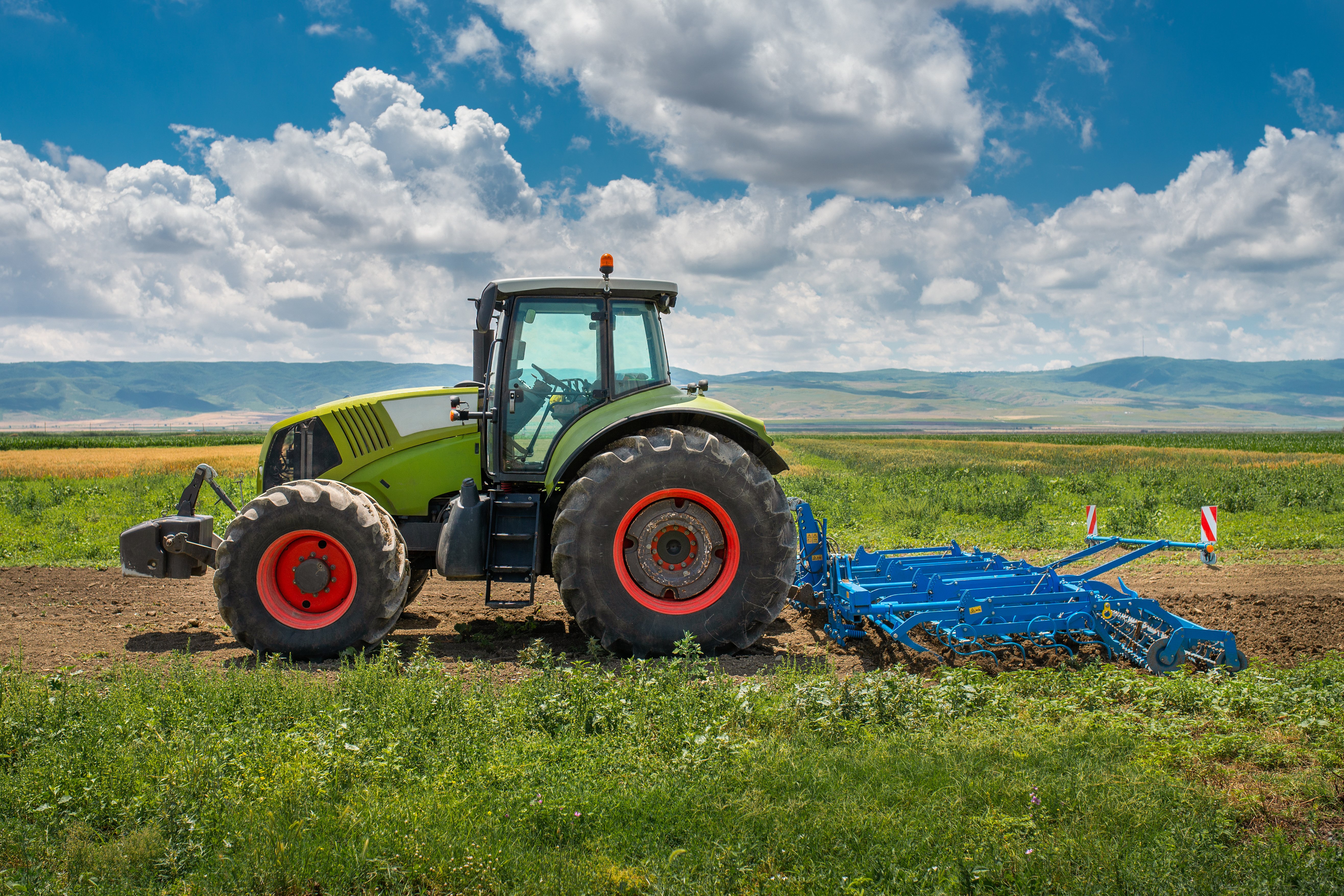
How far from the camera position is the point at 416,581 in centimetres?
804

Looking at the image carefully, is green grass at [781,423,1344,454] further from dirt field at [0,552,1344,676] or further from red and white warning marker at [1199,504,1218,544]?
red and white warning marker at [1199,504,1218,544]

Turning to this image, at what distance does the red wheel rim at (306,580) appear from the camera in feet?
21.5

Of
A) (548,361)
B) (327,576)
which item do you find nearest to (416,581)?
(327,576)

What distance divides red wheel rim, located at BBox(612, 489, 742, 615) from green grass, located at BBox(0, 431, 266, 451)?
5105 centimetres

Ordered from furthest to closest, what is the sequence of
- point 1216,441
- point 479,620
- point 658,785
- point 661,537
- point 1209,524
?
point 1216,441 → point 479,620 → point 1209,524 → point 661,537 → point 658,785

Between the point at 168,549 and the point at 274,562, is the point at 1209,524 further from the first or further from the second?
the point at 168,549

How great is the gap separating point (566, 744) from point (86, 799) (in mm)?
2335

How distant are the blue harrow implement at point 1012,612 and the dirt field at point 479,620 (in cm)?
30

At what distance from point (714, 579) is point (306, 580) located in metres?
3.31

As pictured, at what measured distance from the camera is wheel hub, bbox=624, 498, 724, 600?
21.4 feet

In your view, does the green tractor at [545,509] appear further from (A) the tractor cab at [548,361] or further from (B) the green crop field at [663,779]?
(B) the green crop field at [663,779]

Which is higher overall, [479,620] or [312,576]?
[312,576]

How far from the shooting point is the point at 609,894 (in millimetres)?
3303

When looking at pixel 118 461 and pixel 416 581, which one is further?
pixel 118 461
